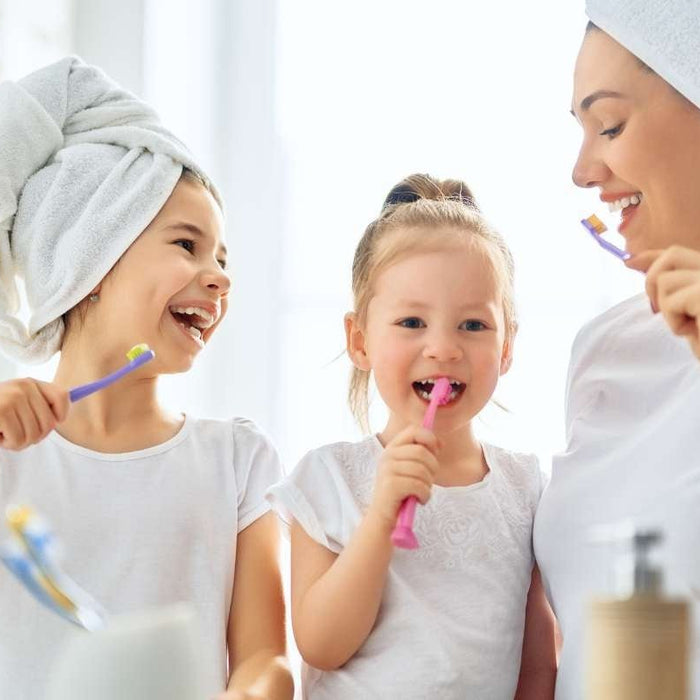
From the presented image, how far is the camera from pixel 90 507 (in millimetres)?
1271

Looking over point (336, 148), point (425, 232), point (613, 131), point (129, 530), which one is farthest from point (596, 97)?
point (336, 148)

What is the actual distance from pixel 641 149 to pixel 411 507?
0.44 meters

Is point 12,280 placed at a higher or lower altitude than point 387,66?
lower

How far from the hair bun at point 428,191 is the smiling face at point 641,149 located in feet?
0.63

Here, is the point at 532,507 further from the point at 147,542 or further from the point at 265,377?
the point at 265,377

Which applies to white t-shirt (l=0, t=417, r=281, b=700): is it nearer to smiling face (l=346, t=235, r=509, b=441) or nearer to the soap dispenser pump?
smiling face (l=346, t=235, r=509, b=441)

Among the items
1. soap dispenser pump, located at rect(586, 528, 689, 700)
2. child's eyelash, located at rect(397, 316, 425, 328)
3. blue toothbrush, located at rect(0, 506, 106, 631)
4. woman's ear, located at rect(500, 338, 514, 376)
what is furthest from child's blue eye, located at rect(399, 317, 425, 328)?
soap dispenser pump, located at rect(586, 528, 689, 700)

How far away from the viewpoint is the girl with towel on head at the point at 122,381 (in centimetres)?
125

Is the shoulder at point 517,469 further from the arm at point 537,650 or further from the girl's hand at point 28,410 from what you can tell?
the girl's hand at point 28,410

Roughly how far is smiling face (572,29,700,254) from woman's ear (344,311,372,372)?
0.30 meters

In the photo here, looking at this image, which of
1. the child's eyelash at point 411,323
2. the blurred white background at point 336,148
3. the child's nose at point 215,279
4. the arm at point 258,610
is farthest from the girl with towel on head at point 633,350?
the blurred white background at point 336,148

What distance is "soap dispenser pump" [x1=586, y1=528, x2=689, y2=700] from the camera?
575 millimetres

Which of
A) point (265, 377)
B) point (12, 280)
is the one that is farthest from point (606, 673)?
point (265, 377)

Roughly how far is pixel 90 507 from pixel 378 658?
0.38m
